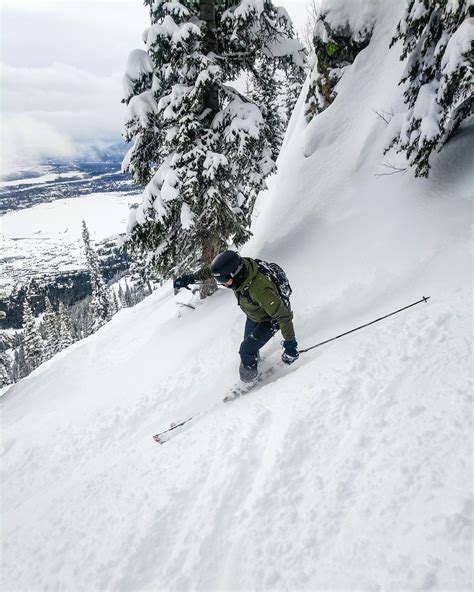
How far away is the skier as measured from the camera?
17.4 feet

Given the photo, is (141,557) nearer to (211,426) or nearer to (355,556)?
(211,426)

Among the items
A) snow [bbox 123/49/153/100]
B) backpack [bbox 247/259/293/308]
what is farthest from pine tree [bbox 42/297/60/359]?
backpack [bbox 247/259/293/308]

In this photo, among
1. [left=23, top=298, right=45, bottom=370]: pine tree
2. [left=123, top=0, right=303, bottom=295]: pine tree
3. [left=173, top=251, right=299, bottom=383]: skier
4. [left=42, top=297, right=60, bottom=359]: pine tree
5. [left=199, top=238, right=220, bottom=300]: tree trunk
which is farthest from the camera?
[left=42, top=297, right=60, bottom=359]: pine tree

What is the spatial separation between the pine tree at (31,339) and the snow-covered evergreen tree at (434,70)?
211 feet

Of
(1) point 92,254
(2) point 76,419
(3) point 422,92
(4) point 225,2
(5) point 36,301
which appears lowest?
(2) point 76,419

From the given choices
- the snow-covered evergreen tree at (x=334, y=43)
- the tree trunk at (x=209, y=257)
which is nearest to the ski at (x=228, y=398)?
the tree trunk at (x=209, y=257)

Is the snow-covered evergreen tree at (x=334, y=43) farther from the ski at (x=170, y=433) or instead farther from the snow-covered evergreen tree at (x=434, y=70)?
the ski at (x=170, y=433)

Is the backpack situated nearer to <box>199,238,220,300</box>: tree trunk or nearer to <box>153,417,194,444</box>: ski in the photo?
<box>153,417,194,444</box>: ski

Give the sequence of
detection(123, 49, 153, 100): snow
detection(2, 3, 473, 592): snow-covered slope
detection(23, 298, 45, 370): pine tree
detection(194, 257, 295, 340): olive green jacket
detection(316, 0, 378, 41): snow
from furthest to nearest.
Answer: detection(23, 298, 45, 370): pine tree < detection(316, 0, 378, 41): snow < detection(123, 49, 153, 100): snow < detection(194, 257, 295, 340): olive green jacket < detection(2, 3, 473, 592): snow-covered slope

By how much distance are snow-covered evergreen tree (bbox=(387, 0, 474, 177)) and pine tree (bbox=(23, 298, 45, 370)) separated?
211 ft

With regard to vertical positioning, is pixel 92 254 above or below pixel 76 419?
above

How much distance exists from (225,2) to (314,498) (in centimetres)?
1065

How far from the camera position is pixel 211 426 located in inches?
207

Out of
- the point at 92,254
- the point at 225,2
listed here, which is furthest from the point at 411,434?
the point at 92,254
